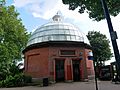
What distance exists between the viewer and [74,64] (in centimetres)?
2744

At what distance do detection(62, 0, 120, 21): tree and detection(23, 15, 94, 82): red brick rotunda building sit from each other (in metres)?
12.9

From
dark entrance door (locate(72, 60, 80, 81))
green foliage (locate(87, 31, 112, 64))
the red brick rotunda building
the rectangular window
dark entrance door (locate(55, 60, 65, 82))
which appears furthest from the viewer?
green foliage (locate(87, 31, 112, 64))

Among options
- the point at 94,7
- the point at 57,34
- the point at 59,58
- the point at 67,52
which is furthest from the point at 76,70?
the point at 94,7

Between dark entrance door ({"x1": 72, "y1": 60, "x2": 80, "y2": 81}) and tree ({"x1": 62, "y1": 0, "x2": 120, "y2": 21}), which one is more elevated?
tree ({"x1": 62, "y1": 0, "x2": 120, "y2": 21})

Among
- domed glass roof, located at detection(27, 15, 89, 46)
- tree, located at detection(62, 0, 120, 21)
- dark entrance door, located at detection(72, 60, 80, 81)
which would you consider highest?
domed glass roof, located at detection(27, 15, 89, 46)

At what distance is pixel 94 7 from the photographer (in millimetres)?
13359

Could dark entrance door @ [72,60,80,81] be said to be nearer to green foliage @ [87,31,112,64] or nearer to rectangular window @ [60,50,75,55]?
rectangular window @ [60,50,75,55]

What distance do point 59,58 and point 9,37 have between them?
16.5 m

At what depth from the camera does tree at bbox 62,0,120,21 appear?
42.0 ft

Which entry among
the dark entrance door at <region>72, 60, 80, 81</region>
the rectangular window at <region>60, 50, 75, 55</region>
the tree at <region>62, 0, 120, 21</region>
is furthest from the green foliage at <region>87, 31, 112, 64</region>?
the tree at <region>62, 0, 120, 21</region>

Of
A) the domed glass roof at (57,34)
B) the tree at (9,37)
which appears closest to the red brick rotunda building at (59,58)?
the domed glass roof at (57,34)

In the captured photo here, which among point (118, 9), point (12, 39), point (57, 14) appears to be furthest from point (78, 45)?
point (12, 39)

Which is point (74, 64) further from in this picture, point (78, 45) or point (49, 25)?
point (49, 25)

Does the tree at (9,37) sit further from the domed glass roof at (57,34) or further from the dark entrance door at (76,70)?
the dark entrance door at (76,70)
